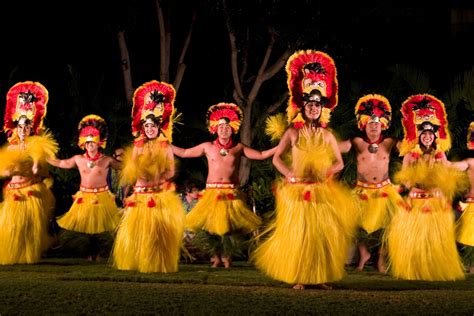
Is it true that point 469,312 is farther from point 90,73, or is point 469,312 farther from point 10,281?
point 90,73

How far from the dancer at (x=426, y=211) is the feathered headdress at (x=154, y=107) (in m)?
1.96

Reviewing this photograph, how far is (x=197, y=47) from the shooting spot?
1398 cm

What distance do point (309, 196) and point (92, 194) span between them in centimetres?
303

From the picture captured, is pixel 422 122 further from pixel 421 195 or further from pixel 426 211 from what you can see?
pixel 426 211

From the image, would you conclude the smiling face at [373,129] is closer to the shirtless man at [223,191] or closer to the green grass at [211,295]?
the shirtless man at [223,191]

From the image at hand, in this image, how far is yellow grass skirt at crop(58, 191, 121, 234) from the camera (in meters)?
9.80

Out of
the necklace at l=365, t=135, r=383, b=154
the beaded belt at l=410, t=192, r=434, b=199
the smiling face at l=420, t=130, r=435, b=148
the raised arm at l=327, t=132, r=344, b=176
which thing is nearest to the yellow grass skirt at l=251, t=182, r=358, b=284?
the raised arm at l=327, t=132, r=344, b=176

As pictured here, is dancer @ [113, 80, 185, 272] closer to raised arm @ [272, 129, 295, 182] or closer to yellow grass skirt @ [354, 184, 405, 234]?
raised arm @ [272, 129, 295, 182]

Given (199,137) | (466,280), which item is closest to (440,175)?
(466,280)

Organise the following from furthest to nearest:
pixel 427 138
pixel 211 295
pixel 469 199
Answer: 1. pixel 469 199
2. pixel 427 138
3. pixel 211 295

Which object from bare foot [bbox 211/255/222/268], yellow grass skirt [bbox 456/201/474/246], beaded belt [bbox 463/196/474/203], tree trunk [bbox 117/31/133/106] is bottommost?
bare foot [bbox 211/255/222/268]

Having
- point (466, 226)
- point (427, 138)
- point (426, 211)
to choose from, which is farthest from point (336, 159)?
point (466, 226)

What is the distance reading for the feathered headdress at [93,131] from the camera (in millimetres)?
10016

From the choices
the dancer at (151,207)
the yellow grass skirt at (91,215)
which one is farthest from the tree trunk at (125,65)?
the dancer at (151,207)
